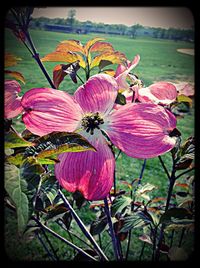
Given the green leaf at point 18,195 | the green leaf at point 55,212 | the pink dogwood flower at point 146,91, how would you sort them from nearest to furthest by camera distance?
the green leaf at point 18,195 → the pink dogwood flower at point 146,91 → the green leaf at point 55,212

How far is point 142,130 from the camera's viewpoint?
283 mm

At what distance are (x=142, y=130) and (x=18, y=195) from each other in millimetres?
118

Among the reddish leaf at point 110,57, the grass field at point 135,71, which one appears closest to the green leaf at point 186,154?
the grass field at point 135,71

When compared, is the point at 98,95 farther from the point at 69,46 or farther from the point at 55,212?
the point at 55,212

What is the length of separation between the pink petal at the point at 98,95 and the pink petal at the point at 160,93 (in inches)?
2.0

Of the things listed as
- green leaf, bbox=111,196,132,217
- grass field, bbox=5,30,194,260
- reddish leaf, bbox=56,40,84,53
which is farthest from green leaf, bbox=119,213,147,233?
reddish leaf, bbox=56,40,84,53

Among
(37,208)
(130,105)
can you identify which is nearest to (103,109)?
(130,105)

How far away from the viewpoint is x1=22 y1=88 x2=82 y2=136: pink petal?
0.94 ft

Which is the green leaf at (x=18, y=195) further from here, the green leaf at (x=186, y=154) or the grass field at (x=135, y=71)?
the green leaf at (x=186, y=154)

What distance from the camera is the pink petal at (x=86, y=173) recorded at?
0.90 ft

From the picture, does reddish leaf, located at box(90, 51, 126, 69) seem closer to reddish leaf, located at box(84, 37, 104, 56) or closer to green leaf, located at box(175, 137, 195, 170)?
reddish leaf, located at box(84, 37, 104, 56)

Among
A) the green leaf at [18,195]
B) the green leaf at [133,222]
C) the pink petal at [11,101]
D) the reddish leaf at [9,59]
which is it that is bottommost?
the green leaf at [133,222]

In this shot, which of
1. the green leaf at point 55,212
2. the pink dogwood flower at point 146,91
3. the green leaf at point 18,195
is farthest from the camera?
the green leaf at point 55,212
